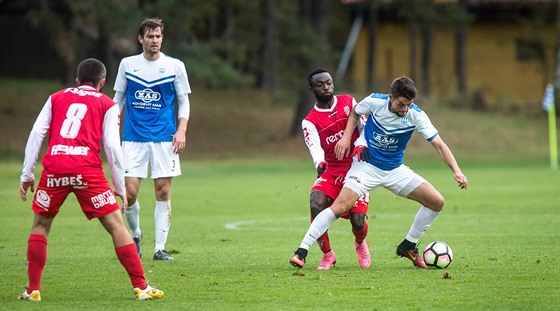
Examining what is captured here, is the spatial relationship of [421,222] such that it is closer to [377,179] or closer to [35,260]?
[377,179]

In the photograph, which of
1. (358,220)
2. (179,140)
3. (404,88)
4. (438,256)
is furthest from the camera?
(179,140)

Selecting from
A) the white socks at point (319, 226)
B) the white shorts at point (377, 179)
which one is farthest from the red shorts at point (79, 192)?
the white shorts at point (377, 179)

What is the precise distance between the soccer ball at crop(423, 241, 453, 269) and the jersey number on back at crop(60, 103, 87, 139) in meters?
4.38

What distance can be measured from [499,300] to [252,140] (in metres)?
34.0

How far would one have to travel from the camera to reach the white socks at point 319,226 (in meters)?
11.2

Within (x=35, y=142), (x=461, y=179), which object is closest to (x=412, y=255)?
(x=461, y=179)

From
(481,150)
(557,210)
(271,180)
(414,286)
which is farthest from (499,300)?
(481,150)

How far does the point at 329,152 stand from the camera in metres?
11.9

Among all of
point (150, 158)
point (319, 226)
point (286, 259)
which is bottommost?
point (286, 259)

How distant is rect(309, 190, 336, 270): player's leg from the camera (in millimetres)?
11500

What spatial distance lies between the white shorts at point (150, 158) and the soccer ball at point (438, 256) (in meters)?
3.20

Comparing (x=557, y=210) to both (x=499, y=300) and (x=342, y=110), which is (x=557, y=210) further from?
(x=499, y=300)

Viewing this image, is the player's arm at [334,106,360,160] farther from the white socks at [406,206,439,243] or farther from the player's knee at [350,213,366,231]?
the white socks at [406,206,439,243]

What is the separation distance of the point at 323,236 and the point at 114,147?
3327 mm
